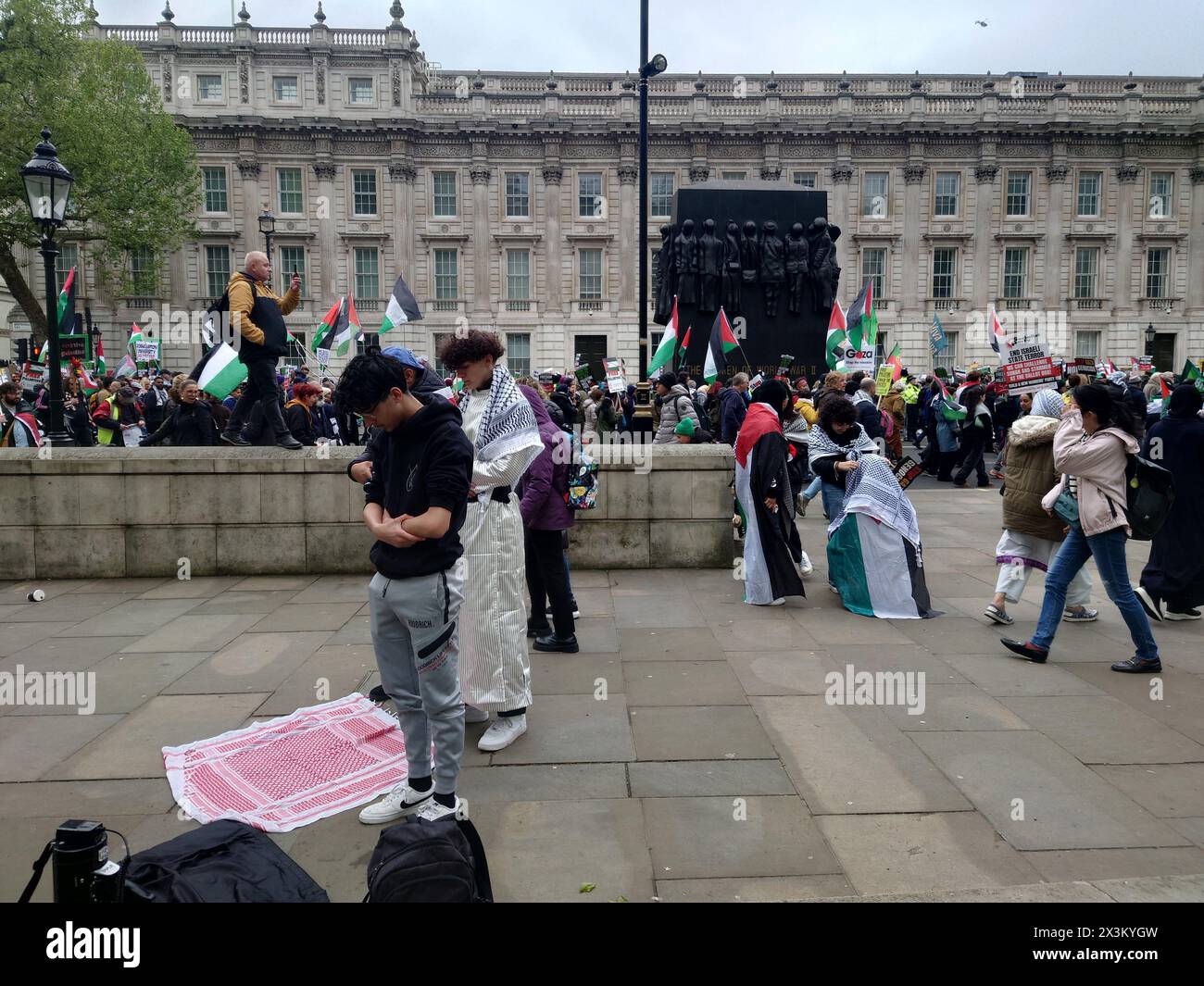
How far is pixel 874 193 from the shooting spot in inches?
1759

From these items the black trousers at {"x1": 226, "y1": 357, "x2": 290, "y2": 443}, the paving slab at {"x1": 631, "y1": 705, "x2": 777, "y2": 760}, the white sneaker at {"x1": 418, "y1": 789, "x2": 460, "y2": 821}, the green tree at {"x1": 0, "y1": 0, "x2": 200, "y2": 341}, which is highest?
the green tree at {"x1": 0, "y1": 0, "x2": 200, "y2": 341}

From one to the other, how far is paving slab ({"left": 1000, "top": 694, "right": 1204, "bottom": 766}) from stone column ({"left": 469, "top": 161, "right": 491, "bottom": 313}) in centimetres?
4129

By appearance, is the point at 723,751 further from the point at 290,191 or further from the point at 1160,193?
the point at 1160,193

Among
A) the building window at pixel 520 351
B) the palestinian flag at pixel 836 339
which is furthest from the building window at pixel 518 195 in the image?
the palestinian flag at pixel 836 339

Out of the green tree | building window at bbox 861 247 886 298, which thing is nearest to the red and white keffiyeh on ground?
the green tree

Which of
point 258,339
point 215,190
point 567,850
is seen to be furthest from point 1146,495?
point 215,190

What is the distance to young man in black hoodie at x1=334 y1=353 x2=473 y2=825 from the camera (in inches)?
132

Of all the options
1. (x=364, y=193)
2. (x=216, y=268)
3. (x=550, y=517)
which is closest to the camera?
(x=550, y=517)

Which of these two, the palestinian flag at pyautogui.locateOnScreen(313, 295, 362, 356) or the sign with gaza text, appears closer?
the sign with gaza text

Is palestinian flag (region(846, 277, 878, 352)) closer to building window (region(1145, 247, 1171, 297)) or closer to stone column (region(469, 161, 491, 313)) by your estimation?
stone column (region(469, 161, 491, 313))

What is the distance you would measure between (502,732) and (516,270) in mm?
42017

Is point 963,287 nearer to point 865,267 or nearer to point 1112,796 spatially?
point 865,267

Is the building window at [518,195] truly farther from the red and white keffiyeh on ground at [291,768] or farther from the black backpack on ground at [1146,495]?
the red and white keffiyeh on ground at [291,768]
